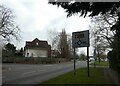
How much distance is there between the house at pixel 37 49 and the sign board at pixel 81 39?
84.1 metres

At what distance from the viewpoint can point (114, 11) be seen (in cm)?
1128

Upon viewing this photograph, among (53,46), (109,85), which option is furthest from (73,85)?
(53,46)

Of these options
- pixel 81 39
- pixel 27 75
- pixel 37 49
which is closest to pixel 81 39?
pixel 81 39

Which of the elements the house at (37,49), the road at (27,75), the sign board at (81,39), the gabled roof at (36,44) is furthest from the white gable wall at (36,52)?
the sign board at (81,39)

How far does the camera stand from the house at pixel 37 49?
360ft

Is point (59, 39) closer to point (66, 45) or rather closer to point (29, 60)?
point (66, 45)

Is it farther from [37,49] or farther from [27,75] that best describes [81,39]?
[37,49]

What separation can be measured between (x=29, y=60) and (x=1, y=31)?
22811mm

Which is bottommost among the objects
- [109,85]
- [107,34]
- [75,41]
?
[109,85]

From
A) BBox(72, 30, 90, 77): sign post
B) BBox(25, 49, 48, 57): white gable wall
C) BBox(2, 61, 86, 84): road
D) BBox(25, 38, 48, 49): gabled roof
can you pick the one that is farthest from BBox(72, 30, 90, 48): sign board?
BBox(25, 38, 48, 49): gabled roof

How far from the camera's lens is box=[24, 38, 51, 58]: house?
10966 centimetres

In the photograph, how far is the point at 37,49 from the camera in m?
112

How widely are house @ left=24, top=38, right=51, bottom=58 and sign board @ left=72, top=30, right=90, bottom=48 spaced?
84.1m

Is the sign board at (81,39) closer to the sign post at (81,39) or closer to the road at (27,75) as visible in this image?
the sign post at (81,39)
